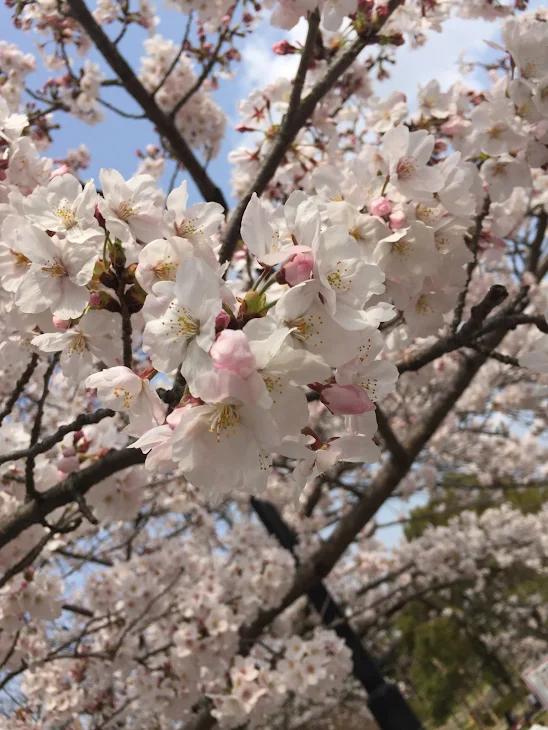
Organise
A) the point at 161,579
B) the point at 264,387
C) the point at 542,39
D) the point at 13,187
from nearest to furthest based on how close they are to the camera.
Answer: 1. the point at 264,387
2. the point at 13,187
3. the point at 542,39
4. the point at 161,579

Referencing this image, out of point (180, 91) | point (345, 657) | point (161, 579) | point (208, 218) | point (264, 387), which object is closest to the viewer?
point (264, 387)

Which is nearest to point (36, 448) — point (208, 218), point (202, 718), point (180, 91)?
point (208, 218)

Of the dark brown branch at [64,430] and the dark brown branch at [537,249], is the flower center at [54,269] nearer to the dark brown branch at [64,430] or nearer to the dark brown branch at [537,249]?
the dark brown branch at [64,430]

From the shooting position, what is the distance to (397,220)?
1.29 metres

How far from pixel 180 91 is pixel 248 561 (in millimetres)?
4117

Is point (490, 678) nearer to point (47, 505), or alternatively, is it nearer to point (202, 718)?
point (202, 718)

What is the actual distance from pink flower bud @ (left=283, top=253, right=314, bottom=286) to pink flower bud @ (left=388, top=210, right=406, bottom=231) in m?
0.55

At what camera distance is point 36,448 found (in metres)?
1.47

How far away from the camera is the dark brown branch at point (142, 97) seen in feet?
8.77

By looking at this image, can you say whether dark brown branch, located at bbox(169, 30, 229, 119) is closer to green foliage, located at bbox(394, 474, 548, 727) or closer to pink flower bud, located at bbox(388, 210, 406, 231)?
pink flower bud, located at bbox(388, 210, 406, 231)

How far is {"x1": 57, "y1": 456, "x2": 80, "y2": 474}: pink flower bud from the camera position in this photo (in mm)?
1963

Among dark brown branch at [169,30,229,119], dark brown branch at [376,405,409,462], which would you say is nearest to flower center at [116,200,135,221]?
dark brown branch at [376,405,409,462]

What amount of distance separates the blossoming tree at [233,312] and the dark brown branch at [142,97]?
1cm

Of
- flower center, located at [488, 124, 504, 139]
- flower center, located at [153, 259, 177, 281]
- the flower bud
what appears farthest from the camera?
the flower bud
